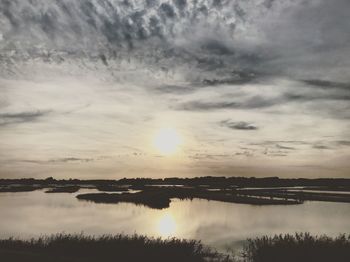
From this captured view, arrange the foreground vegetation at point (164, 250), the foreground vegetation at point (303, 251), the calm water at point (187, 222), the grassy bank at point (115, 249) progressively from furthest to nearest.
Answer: the calm water at point (187, 222) → the grassy bank at point (115, 249) → the foreground vegetation at point (164, 250) → the foreground vegetation at point (303, 251)

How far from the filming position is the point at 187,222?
4044 cm

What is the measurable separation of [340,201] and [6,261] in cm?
5676

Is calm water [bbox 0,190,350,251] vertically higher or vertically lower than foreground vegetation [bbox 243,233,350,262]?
higher

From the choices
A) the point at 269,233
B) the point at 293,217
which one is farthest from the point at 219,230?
the point at 293,217

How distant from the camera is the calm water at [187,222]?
110 ft

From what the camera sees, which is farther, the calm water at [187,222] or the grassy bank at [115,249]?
the calm water at [187,222]

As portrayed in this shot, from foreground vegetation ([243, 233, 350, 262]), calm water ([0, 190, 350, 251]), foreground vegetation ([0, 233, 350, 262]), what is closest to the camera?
foreground vegetation ([243, 233, 350, 262])

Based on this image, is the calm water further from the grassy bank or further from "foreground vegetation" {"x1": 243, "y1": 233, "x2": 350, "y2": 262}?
"foreground vegetation" {"x1": 243, "y1": 233, "x2": 350, "y2": 262}

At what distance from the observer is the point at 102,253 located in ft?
64.2

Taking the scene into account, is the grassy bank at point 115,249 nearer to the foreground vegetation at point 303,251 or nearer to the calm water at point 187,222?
the foreground vegetation at point 303,251

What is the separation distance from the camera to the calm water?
33531 millimetres

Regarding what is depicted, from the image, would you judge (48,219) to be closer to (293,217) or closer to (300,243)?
(293,217)

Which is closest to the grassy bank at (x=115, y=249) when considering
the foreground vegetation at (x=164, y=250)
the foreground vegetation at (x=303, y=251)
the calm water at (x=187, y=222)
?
the foreground vegetation at (x=164, y=250)

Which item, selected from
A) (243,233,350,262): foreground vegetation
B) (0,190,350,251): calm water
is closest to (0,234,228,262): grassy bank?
(243,233,350,262): foreground vegetation
